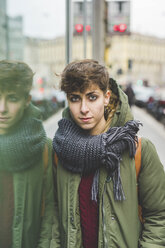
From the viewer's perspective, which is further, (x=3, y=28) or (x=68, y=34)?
(x=68, y=34)

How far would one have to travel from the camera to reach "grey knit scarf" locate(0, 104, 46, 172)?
5.85ft

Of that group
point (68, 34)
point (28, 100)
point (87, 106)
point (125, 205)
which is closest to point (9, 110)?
point (28, 100)

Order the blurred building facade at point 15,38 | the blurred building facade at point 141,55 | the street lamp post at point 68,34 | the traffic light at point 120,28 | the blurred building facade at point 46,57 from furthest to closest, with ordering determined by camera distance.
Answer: the blurred building facade at point 141,55, the traffic light at point 120,28, the street lamp post at point 68,34, the blurred building facade at point 46,57, the blurred building facade at point 15,38

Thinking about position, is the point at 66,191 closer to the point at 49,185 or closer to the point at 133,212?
the point at 49,185

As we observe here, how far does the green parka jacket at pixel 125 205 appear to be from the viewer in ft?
5.77

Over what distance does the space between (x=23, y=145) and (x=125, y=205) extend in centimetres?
63

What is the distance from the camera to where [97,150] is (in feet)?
5.58


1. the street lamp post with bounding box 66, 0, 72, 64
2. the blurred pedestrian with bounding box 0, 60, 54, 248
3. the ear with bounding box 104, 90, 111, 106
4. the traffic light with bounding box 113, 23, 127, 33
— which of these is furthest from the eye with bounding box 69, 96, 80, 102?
the traffic light with bounding box 113, 23, 127, 33

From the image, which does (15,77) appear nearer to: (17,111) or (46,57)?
(17,111)

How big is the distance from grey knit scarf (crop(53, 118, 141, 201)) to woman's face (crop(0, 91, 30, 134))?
10.9 inches

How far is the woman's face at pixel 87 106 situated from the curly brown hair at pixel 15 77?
12.2 inches

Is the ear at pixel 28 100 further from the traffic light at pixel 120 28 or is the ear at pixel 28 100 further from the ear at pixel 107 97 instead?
the traffic light at pixel 120 28

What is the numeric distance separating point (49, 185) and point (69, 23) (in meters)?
1.85

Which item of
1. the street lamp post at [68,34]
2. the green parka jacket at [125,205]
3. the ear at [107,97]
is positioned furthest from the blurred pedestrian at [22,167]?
the street lamp post at [68,34]
